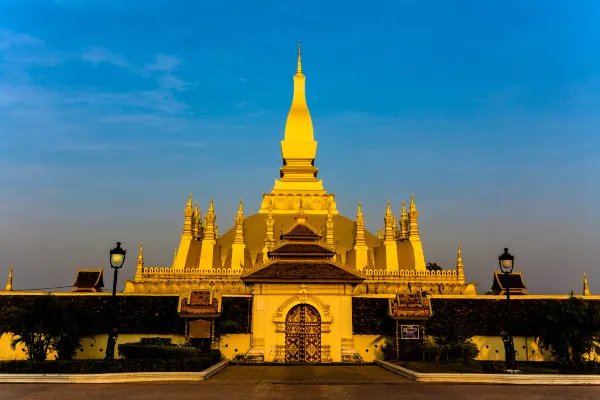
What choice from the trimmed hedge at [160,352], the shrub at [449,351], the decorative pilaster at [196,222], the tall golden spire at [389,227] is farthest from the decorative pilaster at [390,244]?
the trimmed hedge at [160,352]

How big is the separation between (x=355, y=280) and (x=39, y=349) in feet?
44.2

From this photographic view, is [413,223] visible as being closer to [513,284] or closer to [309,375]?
[513,284]

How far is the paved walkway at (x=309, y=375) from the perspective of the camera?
19031 mm

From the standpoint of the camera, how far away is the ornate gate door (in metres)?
25.9

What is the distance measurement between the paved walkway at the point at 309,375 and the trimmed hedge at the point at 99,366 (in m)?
1.12

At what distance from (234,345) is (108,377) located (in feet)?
29.1

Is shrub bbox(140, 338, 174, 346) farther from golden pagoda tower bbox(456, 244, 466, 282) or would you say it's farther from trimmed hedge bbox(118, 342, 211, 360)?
golden pagoda tower bbox(456, 244, 466, 282)

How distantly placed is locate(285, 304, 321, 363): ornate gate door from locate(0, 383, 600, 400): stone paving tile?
25.7ft

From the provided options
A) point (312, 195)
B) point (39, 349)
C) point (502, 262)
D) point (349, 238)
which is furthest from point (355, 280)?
point (312, 195)

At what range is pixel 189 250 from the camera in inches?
1721

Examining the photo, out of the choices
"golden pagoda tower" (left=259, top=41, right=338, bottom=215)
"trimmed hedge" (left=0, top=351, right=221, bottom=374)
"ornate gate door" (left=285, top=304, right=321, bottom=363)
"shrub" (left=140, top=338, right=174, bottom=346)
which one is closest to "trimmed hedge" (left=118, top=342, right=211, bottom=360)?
"trimmed hedge" (left=0, top=351, right=221, bottom=374)

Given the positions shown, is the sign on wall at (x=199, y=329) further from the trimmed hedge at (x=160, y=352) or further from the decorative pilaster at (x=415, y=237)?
the decorative pilaster at (x=415, y=237)

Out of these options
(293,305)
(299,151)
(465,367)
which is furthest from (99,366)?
(299,151)

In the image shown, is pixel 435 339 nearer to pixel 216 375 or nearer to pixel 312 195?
pixel 216 375
